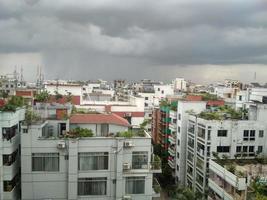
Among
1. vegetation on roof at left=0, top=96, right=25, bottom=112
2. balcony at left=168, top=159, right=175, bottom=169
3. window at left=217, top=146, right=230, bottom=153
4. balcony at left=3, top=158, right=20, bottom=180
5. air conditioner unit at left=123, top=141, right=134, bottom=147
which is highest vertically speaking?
vegetation on roof at left=0, top=96, right=25, bottom=112

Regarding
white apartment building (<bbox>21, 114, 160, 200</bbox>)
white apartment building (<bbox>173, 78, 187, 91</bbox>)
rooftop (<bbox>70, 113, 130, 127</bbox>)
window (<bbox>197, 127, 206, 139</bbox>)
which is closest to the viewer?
white apartment building (<bbox>21, 114, 160, 200</bbox>)

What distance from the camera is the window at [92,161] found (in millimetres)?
18969

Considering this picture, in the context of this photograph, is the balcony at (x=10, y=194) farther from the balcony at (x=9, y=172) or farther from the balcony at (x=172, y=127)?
the balcony at (x=172, y=127)

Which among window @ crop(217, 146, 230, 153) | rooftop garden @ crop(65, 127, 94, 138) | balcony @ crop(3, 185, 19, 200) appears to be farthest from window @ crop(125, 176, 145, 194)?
window @ crop(217, 146, 230, 153)

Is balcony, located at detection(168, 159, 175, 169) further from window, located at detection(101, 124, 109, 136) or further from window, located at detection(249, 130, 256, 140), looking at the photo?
window, located at detection(101, 124, 109, 136)

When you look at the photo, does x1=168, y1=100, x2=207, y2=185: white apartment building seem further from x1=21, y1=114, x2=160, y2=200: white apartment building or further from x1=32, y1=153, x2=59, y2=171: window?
x1=32, y1=153, x2=59, y2=171: window

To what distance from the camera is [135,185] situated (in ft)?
64.5

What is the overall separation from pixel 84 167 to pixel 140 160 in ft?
11.1

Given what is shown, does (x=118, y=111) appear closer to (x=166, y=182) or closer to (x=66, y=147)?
(x=166, y=182)

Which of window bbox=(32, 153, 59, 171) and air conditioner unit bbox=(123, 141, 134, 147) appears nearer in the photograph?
window bbox=(32, 153, 59, 171)

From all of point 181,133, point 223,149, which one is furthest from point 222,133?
point 181,133

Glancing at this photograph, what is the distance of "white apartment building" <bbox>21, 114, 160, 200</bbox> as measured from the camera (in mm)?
18641

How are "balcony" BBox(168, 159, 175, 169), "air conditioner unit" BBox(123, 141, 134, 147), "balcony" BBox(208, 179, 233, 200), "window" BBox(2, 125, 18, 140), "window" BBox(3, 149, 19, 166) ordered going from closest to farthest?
"window" BBox(2, 125, 18, 140) < "window" BBox(3, 149, 19, 166) < "air conditioner unit" BBox(123, 141, 134, 147) < "balcony" BBox(208, 179, 233, 200) < "balcony" BBox(168, 159, 175, 169)

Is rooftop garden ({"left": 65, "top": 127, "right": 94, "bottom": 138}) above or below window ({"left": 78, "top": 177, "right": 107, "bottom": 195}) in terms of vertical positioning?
above
